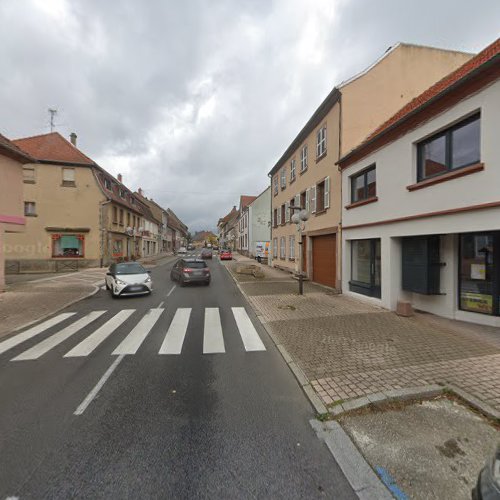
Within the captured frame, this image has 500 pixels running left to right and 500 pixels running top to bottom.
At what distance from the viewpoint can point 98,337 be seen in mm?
5965

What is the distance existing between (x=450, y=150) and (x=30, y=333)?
11373mm

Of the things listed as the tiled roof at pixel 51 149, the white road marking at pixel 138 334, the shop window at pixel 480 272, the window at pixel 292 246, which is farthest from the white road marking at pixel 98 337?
the tiled roof at pixel 51 149

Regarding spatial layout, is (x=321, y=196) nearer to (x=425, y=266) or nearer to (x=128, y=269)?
(x=425, y=266)

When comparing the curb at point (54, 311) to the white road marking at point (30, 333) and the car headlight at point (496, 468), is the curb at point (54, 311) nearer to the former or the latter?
the white road marking at point (30, 333)

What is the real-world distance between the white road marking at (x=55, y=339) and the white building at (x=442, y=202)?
896 cm

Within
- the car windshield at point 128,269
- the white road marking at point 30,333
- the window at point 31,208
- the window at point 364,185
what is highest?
the window at point 31,208

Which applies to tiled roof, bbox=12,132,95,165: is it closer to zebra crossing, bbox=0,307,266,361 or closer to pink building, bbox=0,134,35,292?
pink building, bbox=0,134,35,292

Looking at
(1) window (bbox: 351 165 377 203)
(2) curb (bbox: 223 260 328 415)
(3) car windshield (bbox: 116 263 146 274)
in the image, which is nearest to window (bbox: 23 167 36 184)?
A: (3) car windshield (bbox: 116 263 146 274)

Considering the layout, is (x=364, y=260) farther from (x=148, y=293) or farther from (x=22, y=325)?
(x=22, y=325)

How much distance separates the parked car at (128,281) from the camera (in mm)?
10375

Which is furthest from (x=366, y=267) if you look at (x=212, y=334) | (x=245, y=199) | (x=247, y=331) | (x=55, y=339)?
(x=245, y=199)

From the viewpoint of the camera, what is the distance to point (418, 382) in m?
3.86

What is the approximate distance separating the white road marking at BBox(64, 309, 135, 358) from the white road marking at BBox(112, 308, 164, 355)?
0.52 meters

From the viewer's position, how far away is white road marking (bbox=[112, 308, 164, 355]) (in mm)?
5294
